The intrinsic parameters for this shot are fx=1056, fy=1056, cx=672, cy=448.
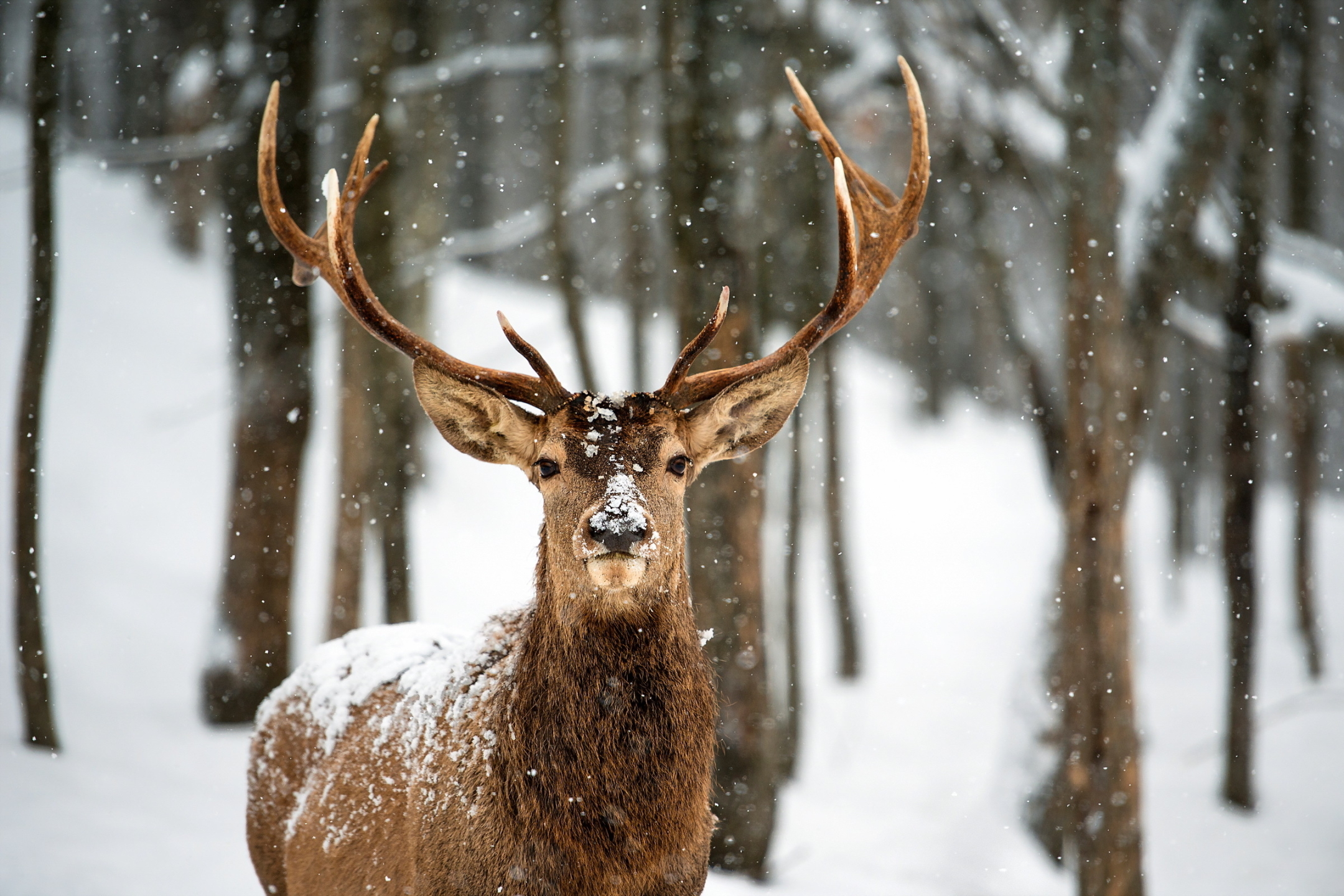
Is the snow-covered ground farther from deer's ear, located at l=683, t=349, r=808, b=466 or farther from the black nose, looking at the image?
the black nose

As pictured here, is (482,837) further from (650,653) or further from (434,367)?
(434,367)

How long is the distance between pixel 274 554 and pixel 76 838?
2942mm

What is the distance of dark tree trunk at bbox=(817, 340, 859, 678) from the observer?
12.5m

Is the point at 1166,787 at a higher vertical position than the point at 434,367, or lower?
lower

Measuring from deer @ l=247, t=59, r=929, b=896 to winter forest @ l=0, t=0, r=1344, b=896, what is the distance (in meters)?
0.19

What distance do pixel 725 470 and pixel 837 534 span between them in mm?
6563

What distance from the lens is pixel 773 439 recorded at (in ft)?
27.1

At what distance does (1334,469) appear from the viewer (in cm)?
3169

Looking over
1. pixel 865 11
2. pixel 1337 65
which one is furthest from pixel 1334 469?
pixel 865 11

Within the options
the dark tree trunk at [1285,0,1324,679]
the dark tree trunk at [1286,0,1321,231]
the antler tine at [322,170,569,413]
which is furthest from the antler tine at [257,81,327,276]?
the dark tree trunk at [1286,0,1321,231]

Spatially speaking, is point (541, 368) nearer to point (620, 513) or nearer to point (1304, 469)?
point (620, 513)

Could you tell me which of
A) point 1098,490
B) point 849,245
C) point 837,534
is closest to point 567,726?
point 849,245

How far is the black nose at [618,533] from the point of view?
3.28m

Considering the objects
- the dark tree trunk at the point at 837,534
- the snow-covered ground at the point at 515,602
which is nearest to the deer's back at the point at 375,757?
the snow-covered ground at the point at 515,602
